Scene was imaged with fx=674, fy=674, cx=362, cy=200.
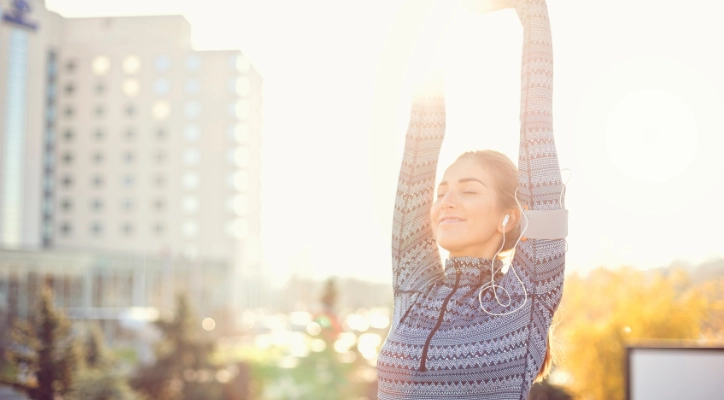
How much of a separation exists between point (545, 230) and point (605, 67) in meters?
5.03

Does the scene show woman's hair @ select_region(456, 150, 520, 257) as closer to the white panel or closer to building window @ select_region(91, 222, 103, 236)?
the white panel

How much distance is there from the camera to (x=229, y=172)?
32812mm

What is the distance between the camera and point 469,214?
100 cm

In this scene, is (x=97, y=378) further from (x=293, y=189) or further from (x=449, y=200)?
(x=293, y=189)

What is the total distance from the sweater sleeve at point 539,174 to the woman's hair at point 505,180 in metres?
0.04

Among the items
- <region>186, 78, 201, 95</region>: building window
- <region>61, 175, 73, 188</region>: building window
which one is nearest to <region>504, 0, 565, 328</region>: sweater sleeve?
<region>186, 78, 201, 95</region>: building window

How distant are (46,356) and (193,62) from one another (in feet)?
88.7

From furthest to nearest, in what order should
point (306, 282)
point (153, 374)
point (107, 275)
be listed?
point (306, 282), point (107, 275), point (153, 374)

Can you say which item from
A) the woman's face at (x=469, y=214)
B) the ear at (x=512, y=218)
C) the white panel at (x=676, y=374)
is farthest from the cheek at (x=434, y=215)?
the white panel at (x=676, y=374)

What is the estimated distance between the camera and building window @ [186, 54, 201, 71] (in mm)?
32438

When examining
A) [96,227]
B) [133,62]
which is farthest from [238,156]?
[96,227]

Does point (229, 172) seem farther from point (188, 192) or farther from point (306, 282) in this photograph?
point (306, 282)

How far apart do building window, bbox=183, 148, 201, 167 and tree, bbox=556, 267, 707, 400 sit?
87.2ft

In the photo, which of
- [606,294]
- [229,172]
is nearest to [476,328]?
[606,294]
